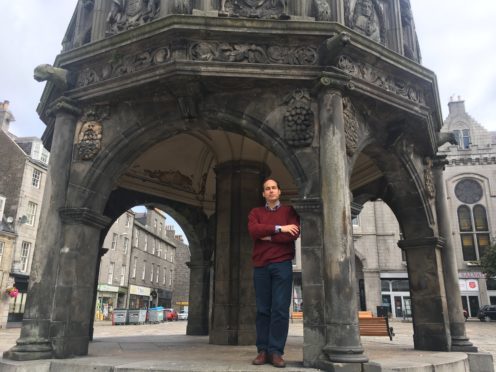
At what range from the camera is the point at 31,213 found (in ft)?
114

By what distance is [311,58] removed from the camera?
7.21 metres

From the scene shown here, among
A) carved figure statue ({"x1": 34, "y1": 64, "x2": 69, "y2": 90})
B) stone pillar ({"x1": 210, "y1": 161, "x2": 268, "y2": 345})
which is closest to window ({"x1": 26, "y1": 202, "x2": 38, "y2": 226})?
stone pillar ({"x1": 210, "y1": 161, "x2": 268, "y2": 345})

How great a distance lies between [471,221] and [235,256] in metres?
36.6

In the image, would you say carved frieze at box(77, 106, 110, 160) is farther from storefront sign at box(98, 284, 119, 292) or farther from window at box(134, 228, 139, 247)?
window at box(134, 228, 139, 247)

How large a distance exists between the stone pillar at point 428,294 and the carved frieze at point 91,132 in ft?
20.6

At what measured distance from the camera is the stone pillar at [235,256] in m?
10.4

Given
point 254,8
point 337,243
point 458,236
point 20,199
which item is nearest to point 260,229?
point 337,243

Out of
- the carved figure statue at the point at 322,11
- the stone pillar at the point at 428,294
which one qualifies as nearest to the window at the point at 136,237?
the stone pillar at the point at 428,294

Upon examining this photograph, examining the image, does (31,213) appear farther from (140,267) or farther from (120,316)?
(140,267)

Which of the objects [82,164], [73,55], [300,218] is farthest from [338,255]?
[73,55]

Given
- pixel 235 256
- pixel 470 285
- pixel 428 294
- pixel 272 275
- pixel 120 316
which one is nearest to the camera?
pixel 272 275

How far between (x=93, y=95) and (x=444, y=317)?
783 cm

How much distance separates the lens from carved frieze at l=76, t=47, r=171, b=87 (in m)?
7.36

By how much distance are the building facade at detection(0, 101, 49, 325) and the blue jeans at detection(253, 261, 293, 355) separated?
2980 cm
